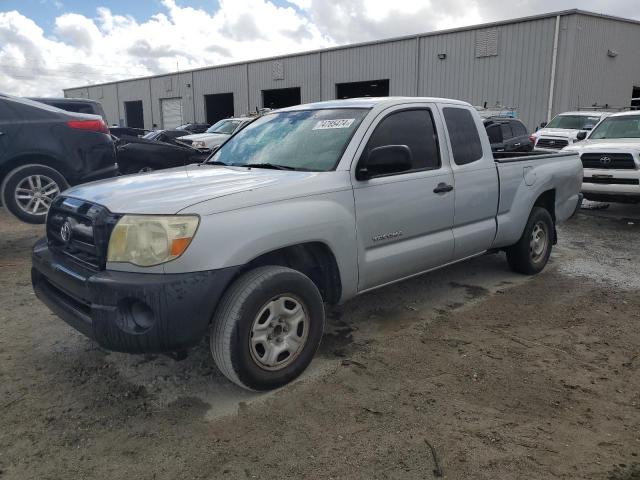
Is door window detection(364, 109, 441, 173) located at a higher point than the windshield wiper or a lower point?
higher

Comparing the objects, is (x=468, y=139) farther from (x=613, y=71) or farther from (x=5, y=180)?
(x=613, y=71)

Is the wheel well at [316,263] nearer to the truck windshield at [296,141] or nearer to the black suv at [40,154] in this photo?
the truck windshield at [296,141]

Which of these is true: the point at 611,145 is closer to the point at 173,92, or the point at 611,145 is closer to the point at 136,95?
the point at 173,92

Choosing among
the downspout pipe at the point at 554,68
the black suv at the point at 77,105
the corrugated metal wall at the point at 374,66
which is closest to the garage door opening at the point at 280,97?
the corrugated metal wall at the point at 374,66

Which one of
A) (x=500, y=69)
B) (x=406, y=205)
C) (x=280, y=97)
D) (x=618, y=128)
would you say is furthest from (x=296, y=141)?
(x=280, y=97)

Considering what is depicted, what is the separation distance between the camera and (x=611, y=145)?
8781 millimetres

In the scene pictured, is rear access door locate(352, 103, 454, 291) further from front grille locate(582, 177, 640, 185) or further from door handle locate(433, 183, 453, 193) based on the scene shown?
front grille locate(582, 177, 640, 185)

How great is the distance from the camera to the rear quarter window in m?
4.50

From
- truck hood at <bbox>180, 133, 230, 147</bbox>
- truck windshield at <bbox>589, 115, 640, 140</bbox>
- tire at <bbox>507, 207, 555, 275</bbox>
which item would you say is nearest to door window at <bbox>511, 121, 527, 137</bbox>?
truck windshield at <bbox>589, 115, 640, 140</bbox>

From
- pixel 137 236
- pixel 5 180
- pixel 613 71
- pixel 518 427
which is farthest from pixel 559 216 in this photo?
pixel 613 71

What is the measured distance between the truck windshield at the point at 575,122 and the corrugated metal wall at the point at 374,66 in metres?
10.2

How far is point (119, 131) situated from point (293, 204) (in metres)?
12.5

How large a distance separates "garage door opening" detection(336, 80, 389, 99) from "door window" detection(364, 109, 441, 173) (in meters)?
23.7

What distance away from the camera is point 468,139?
4664mm
